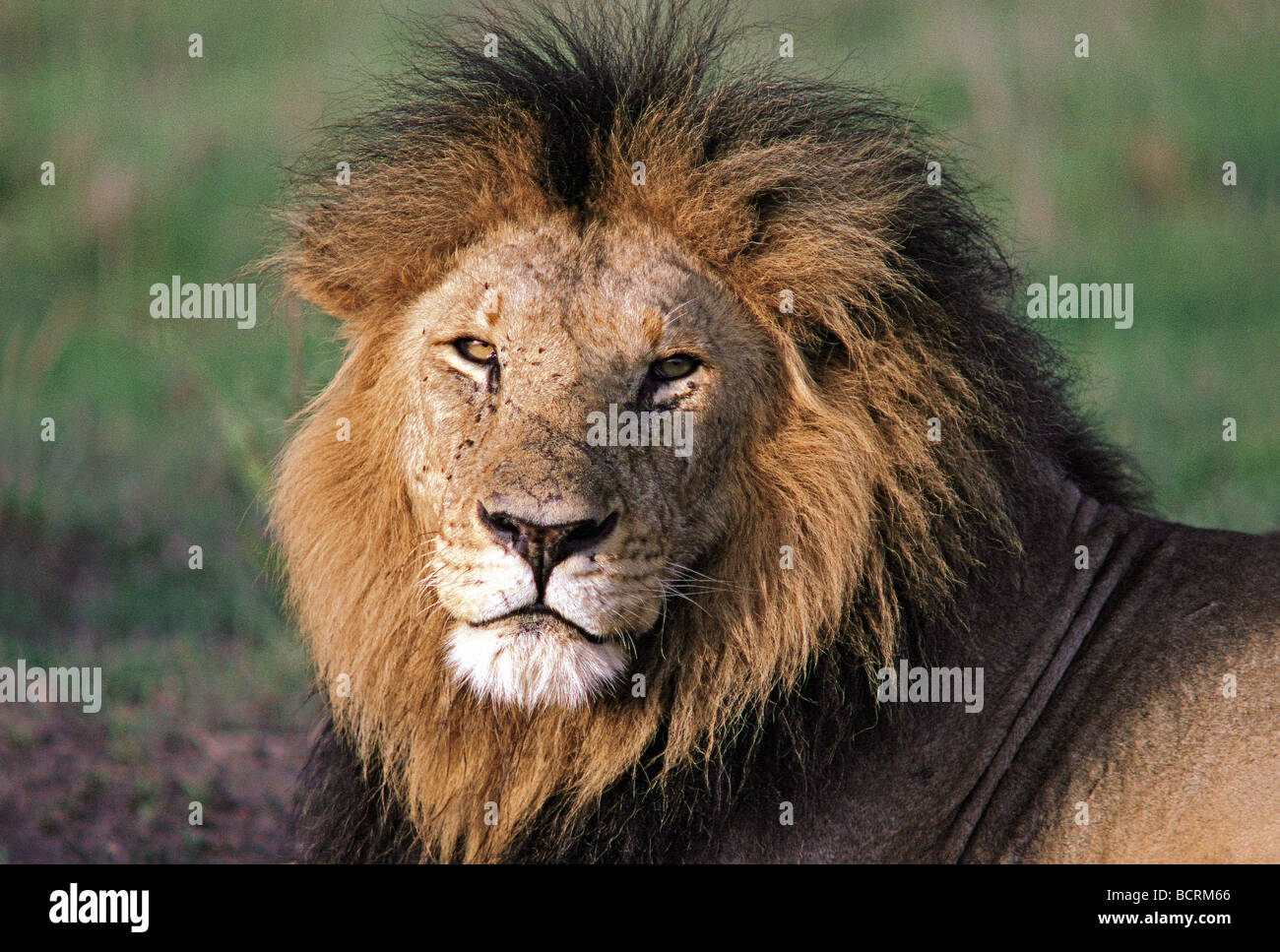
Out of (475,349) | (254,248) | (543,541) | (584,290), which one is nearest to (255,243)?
(254,248)

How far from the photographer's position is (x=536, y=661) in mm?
3479

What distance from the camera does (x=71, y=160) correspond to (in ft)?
42.7

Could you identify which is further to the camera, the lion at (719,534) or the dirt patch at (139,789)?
the dirt patch at (139,789)

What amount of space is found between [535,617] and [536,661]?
99mm

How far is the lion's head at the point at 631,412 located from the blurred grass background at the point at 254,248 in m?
0.61

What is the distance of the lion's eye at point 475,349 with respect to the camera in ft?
12.4

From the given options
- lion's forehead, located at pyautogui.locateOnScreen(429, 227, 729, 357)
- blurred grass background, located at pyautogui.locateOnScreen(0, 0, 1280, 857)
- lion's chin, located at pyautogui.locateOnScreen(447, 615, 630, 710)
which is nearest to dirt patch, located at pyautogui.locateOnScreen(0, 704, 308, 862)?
blurred grass background, located at pyautogui.locateOnScreen(0, 0, 1280, 857)

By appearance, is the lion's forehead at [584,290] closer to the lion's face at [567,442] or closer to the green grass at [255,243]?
the lion's face at [567,442]

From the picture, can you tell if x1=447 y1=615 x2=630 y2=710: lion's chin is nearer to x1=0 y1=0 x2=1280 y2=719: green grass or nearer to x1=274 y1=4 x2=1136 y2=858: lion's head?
x1=274 y1=4 x2=1136 y2=858: lion's head

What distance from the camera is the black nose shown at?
135 inches

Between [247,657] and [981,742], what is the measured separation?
386 cm

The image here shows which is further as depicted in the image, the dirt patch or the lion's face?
the dirt patch

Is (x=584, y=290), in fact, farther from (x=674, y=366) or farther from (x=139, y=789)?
(x=139, y=789)

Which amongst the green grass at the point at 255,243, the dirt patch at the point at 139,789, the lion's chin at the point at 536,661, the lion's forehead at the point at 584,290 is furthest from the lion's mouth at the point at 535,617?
the green grass at the point at 255,243
